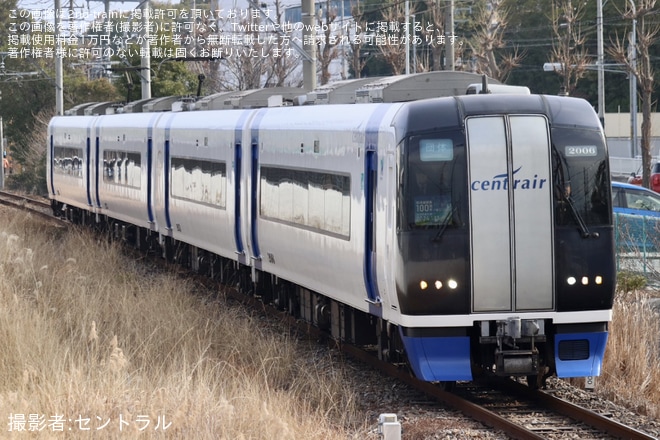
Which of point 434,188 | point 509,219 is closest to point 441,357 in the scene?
point 509,219

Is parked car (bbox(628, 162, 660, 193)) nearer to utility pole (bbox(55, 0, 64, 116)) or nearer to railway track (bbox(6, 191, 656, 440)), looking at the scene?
utility pole (bbox(55, 0, 64, 116))

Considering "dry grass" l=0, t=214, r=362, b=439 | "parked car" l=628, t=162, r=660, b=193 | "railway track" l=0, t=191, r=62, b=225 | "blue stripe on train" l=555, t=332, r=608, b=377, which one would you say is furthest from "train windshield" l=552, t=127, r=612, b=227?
"parked car" l=628, t=162, r=660, b=193

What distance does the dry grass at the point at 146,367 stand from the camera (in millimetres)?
7852

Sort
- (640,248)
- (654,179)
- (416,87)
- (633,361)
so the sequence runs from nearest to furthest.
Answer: (633,361), (416,87), (640,248), (654,179)

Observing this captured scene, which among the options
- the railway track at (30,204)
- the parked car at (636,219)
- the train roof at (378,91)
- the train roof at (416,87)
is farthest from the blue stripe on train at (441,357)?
the railway track at (30,204)

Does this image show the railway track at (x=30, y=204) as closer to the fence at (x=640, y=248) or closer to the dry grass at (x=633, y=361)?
the fence at (x=640, y=248)

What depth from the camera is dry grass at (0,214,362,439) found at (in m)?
7.85

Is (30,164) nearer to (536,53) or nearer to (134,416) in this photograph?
(536,53)

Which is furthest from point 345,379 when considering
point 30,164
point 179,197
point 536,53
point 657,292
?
point 536,53

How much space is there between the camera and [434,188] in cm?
1007

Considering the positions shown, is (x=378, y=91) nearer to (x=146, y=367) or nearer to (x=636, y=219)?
(x=146, y=367)

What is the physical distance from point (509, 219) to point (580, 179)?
69cm

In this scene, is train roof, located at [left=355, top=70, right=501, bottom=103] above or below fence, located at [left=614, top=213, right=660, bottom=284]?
above

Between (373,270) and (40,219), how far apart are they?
22.4 metres
